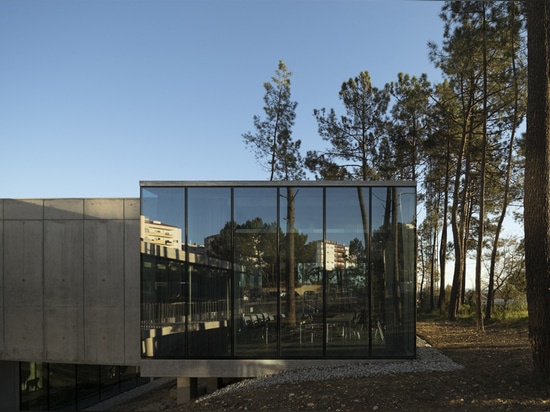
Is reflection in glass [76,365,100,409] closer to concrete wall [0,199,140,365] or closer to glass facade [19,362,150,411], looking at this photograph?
glass facade [19,362,150,411]

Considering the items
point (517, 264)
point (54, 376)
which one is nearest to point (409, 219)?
point (54, 376)

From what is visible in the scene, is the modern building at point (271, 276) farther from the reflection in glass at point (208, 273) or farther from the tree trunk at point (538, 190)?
the tree trunk at point (538, 190)

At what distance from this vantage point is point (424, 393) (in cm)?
712

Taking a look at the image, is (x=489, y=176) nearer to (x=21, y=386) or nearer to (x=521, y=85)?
(x=521, y=85)

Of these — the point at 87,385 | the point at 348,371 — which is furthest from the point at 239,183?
the point at 87,385

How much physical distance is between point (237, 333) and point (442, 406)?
15.6 feet

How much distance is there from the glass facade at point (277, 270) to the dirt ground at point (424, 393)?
1533mm

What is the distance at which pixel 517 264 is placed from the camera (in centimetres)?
2283

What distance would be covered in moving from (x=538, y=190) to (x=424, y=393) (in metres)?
3.55

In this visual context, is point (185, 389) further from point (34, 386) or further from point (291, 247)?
point (34, 386)

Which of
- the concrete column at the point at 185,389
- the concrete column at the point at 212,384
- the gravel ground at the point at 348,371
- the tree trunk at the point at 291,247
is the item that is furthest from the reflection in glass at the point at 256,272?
the concrete column at the point at 212,384

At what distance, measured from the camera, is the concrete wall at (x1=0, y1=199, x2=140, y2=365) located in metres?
11.4

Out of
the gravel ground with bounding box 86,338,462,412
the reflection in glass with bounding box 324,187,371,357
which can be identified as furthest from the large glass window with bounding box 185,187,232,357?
the reflection in glass with bounding box 324,187,371,357

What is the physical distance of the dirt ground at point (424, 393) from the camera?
6500 mm
